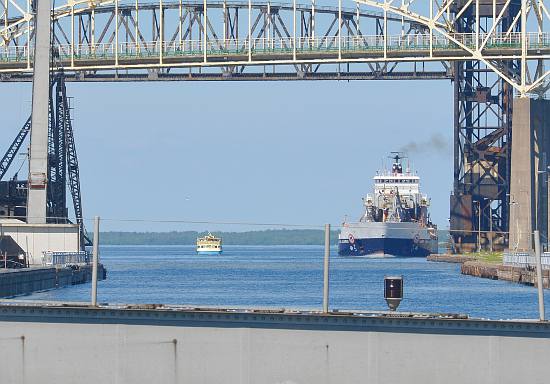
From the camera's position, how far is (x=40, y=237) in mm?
73062

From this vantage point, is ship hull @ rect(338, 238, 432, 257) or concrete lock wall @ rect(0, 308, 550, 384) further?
ship hull @ rect(338, 238, 432, 257)

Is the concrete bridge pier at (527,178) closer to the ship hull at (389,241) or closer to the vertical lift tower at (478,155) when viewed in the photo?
the vertical lift tower at (478,155)

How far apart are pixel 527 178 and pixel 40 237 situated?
43.0 m

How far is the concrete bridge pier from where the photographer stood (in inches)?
4045

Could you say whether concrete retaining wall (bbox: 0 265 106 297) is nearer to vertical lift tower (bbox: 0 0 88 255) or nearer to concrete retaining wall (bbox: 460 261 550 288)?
vertical lift tower (bbox: 0 0 88 255)

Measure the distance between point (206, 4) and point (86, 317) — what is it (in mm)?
107916

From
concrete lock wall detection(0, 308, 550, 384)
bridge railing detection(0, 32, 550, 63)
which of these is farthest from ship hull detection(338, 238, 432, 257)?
concrete lock wall detection(0, 308, 550, 384)

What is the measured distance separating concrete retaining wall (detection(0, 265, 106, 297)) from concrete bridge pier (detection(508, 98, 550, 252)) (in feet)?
115

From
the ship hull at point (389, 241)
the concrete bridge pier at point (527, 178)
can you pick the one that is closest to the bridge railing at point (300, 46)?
the concrete bridge pier at point (527, 178)

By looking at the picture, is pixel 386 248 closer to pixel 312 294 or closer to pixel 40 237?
pixel 40 237

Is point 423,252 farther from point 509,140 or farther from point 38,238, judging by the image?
point 38,238

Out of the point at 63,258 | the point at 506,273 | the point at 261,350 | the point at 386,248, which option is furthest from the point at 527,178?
the point at 261,350

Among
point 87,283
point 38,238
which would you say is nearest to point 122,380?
point 38,238

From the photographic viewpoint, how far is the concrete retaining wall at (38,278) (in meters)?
55.4
